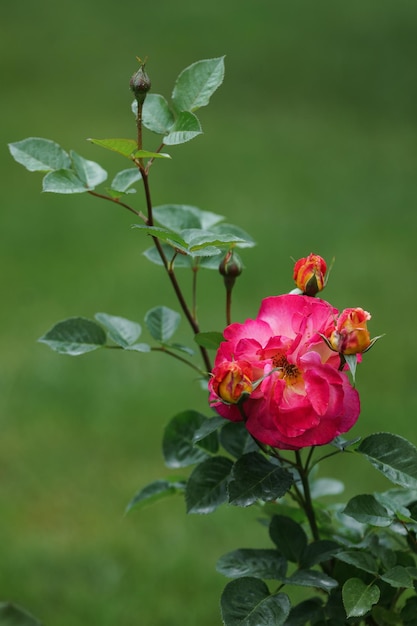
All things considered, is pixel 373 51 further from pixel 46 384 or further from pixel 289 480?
pixel 289 480

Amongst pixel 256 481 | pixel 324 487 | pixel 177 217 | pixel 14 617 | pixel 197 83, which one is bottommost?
pixel 14 617

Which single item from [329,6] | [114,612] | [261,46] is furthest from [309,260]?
[329,6]

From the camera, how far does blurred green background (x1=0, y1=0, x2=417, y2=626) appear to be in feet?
5.97

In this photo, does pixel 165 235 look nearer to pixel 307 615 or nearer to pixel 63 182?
pixel 63 182

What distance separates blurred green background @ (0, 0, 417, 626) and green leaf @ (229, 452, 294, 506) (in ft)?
3.29

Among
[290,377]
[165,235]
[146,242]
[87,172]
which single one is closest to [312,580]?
Answer: [290,377]

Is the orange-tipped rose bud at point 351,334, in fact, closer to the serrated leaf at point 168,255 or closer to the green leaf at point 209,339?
the green leaf at point 209,339

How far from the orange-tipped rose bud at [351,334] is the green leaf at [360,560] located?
0.46 feet

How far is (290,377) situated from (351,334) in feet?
0.16

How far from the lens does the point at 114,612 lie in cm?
160

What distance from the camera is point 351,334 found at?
0.60 meters

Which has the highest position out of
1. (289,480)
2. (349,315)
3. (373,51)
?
(349,315)

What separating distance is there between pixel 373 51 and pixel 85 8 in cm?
181

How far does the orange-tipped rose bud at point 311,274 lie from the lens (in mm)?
679
